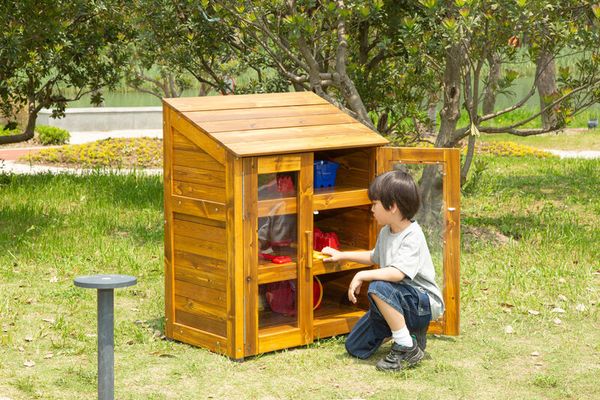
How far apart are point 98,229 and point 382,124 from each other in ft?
10.8

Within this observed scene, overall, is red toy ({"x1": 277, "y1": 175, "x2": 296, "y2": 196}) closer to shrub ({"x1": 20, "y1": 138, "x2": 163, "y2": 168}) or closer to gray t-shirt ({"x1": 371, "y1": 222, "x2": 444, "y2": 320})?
gray t-shirt ({"x1": 371, "y1": 222, "x2": 444, "y2": 320})

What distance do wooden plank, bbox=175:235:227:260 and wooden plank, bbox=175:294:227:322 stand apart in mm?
311

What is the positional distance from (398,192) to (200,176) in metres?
1.19

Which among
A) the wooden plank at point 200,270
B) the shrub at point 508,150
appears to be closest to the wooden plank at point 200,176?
the wooden plank at point 200,270

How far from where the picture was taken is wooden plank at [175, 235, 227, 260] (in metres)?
6.32

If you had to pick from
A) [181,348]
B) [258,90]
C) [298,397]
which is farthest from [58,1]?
[298,397]

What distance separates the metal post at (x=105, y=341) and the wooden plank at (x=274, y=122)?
156 cm

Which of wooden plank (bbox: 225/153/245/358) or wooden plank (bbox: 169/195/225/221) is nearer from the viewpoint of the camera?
wooden plank (bbox: 225/153/245/358)

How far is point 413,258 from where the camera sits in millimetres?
6273

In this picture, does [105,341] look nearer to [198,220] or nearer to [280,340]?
[198,220]

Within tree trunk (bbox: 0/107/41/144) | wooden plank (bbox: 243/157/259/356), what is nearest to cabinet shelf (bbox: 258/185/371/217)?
wooden plank (bbox: 243/157/259/356)

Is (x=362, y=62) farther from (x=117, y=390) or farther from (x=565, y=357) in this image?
(x=117, y=390)

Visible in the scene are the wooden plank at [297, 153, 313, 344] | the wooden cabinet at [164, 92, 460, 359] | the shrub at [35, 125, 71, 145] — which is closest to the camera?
the wooden cabinet at [164, 92, 460, 359]

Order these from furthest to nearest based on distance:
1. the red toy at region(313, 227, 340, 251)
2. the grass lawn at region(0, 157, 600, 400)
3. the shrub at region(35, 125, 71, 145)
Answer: the shrub at region(35, 125, 71, 145) < the red toy at region(313, 227, 340, 251) < the grass lawn at region(0, 157, 600, 400)
